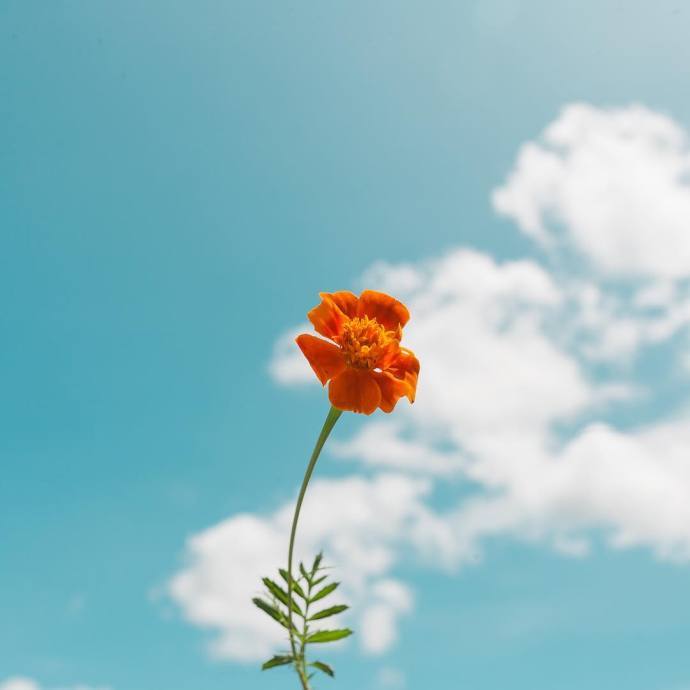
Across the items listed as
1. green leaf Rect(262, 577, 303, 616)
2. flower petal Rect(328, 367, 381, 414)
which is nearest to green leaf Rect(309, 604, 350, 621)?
green leaf Rect(262, 577, 303, 616)

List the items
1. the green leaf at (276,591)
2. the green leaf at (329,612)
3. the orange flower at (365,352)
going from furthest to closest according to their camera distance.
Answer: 1. the orange flower at (365,352)
2. the green leaf at (329,612)
3. the green leaf at (276,591)

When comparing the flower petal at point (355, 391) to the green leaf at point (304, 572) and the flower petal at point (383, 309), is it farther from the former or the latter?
the green leaf at point (304, 572)

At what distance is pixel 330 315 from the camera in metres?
2.69

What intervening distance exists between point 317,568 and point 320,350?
2.50ft

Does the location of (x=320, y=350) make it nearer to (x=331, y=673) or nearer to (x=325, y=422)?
(x=325, y=422)

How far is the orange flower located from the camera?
2510 millimetres

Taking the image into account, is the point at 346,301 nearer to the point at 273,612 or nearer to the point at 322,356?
the point at 322,356

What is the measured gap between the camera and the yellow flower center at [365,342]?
2.57 m

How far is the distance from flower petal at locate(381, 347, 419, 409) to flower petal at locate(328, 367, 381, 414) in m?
0.11

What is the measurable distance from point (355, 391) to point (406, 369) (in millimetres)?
263

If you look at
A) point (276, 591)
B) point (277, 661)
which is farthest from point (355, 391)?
point (277, 661)

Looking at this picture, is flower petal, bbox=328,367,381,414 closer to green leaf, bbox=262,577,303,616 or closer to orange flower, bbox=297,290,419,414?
orange flower, bbox=297,290,419,414

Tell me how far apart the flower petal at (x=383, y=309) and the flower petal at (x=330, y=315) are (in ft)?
0.16

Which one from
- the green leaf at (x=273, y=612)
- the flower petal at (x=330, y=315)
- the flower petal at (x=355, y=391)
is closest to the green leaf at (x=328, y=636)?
the green leaf at (x=273, y=612)
